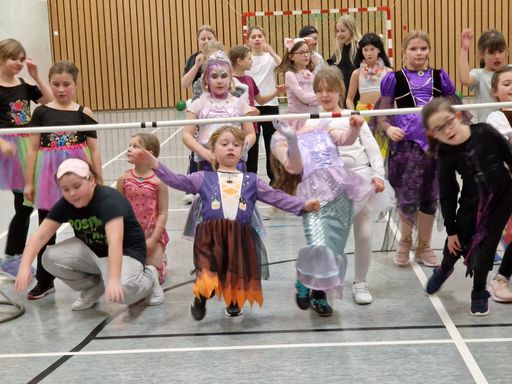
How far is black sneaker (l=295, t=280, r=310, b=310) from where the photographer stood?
4145 mm

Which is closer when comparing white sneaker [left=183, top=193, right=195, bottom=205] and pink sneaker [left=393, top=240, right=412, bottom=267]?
pink sneaker [left=393, top=240, right=412, bottom=267]

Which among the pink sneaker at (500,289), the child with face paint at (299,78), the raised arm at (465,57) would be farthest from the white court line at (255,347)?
the child with face paint at (299,78)

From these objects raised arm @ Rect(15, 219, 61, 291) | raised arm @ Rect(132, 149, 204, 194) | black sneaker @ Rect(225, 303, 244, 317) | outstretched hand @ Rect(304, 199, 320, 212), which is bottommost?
black sneaker @ Rect(225, 303, 244, 317)

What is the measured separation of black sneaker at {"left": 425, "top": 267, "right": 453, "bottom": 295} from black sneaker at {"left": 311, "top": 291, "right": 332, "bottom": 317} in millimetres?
589

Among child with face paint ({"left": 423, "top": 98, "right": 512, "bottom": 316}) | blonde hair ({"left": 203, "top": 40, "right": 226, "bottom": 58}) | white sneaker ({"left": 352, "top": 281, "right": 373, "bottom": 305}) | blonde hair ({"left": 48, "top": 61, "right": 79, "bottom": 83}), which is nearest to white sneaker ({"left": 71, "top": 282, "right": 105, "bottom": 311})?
blonde hair ({"left": 48, "top": 61, "right": 79, "bottom": 83})

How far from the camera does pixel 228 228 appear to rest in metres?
4.00

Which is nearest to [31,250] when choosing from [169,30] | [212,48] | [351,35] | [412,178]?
[412,178]

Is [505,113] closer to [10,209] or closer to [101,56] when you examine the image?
[10,209]

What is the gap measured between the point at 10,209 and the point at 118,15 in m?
9.23

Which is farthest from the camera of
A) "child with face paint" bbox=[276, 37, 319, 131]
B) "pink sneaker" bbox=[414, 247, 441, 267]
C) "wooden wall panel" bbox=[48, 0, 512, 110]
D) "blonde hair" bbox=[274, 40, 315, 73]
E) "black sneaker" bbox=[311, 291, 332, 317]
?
"wooden wall panel" bbox=[48, 0, 512, 110]

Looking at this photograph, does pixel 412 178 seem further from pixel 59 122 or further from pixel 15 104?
pixel 15 104

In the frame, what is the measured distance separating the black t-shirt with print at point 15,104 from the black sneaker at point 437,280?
2.74m

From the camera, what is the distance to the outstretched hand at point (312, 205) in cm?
398

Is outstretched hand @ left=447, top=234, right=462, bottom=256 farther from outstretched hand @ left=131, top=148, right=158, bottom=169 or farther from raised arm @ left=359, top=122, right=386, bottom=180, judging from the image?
outstretched hand @ left=131, top=148, right=158, bottom=169
